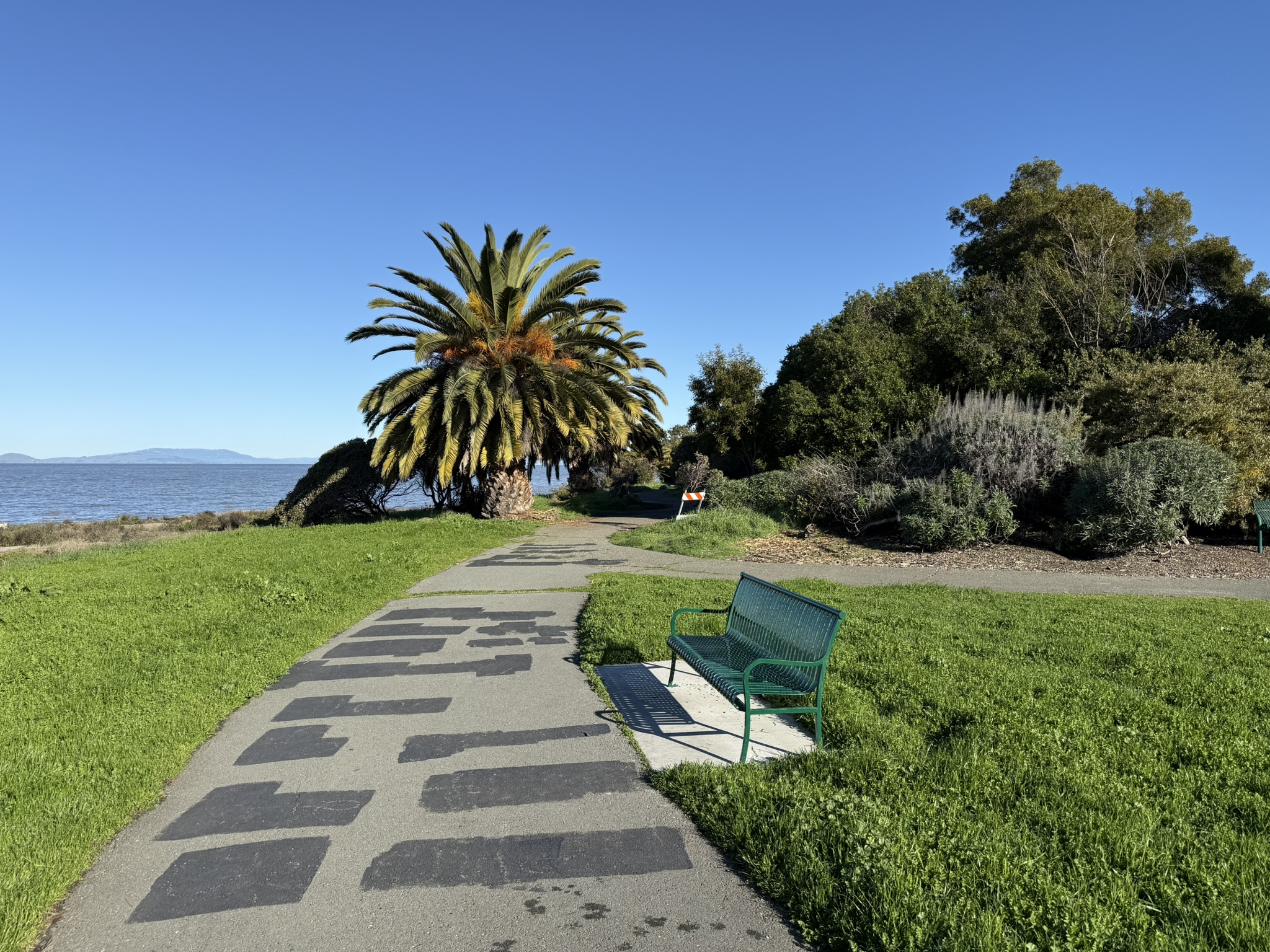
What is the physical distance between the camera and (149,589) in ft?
28.1

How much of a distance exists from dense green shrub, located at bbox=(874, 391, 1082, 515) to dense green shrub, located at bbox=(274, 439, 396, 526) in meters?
14.0

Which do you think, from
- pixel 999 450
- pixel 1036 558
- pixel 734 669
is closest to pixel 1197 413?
pixel 999 450

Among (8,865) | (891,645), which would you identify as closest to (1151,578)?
(891,645)

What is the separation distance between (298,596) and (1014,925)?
25.0ft

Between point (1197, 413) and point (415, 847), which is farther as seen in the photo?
point (1197, 413)

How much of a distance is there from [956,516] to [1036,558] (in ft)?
4.48

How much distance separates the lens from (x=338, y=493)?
68.6 ft

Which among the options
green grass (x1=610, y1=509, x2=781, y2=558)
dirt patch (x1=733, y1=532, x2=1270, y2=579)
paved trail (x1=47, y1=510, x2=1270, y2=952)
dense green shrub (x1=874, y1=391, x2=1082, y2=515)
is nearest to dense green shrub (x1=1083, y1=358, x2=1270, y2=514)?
dense green shrub (x1=874, y1=391, x2=1082, y2=515)

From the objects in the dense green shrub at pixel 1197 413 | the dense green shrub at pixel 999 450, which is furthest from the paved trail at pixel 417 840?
the dense green shrub at pixel 1197 413

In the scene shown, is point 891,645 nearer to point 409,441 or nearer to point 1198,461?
point 1198,461

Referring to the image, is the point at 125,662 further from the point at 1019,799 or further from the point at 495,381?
the point at 495,381

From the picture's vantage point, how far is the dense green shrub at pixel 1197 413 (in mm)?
12945

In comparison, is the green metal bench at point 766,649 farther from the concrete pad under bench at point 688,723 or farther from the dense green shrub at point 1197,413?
the dense green shrub at point 1197,413

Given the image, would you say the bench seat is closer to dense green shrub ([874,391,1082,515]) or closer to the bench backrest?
the bench backrest
